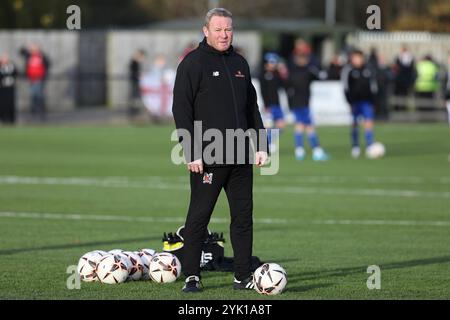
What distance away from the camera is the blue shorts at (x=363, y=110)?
1070 inches

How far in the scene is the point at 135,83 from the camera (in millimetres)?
40531

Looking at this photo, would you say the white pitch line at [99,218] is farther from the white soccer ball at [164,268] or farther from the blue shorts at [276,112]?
the blue shorts at [276,112]

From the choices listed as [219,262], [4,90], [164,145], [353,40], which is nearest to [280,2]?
[353,40]

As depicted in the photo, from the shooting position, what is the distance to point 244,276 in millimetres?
10297

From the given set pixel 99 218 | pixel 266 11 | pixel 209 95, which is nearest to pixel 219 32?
pixel 209 95

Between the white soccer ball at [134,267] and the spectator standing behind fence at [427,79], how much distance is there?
32.9 meters

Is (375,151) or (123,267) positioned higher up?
(123,267)

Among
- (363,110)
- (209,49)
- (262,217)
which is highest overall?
(209,49)

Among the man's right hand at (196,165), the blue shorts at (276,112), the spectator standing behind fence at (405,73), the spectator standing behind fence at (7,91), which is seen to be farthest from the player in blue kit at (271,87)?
the man's right hand at (196,165)

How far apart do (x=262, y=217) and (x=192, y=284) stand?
6429mm

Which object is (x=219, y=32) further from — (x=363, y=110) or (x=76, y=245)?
(x=363, y=110)
